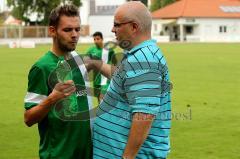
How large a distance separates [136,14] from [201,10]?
7874 cm

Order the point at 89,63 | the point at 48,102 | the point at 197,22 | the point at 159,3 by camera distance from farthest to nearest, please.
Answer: the point at 159,3 → the point at 197,22 → the point at 89,63 → the point at 48,102

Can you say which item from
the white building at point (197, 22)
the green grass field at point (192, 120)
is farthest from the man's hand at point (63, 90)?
the white building at point (197, 22)

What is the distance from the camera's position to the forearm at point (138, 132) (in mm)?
3326

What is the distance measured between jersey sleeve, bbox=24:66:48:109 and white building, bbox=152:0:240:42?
70560 mm

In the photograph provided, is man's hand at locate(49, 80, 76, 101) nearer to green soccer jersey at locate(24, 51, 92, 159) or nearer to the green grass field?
green soccer jersey at locate(24, 51, 92, 159)

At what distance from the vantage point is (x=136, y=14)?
3424 millimetres

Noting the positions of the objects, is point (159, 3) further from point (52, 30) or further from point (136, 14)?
point (136, 14)

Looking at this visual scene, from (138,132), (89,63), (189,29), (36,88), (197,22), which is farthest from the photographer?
(189,29)

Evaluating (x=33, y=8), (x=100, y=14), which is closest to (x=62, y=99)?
(x=33, y=8)

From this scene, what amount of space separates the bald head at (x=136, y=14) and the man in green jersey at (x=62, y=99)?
0.54 metres

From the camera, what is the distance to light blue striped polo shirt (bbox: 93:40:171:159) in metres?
3.37

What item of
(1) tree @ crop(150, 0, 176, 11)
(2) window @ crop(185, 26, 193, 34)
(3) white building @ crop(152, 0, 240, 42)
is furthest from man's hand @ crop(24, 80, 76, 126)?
(1) tree @ crop(150, 0, 176, 11)

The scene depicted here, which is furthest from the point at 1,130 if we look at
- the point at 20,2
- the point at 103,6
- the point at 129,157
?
the point at 103,6

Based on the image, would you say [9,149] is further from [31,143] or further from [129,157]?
[129,157]
